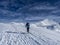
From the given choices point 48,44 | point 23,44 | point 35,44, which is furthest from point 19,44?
point 48,44

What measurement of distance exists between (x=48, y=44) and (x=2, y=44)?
3922 millimetres

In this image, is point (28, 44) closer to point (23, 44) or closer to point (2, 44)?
point (23, 44)

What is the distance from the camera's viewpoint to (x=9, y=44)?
11.2m

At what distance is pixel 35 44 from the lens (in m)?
11.7

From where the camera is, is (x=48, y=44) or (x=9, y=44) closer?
(x=9, y=44)

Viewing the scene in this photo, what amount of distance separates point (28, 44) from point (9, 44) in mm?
1560

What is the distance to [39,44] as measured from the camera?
38.7ft

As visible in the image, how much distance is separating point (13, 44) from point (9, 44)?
0.32m

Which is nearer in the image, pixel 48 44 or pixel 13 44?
pixel 13 44

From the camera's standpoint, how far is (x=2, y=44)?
1113cm

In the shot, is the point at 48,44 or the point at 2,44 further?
the point at 48,44

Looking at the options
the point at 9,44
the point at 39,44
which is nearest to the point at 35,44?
the point at 39,44

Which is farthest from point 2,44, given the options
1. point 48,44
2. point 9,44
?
point 48,44

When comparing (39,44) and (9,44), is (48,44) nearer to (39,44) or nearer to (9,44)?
(39,44)
